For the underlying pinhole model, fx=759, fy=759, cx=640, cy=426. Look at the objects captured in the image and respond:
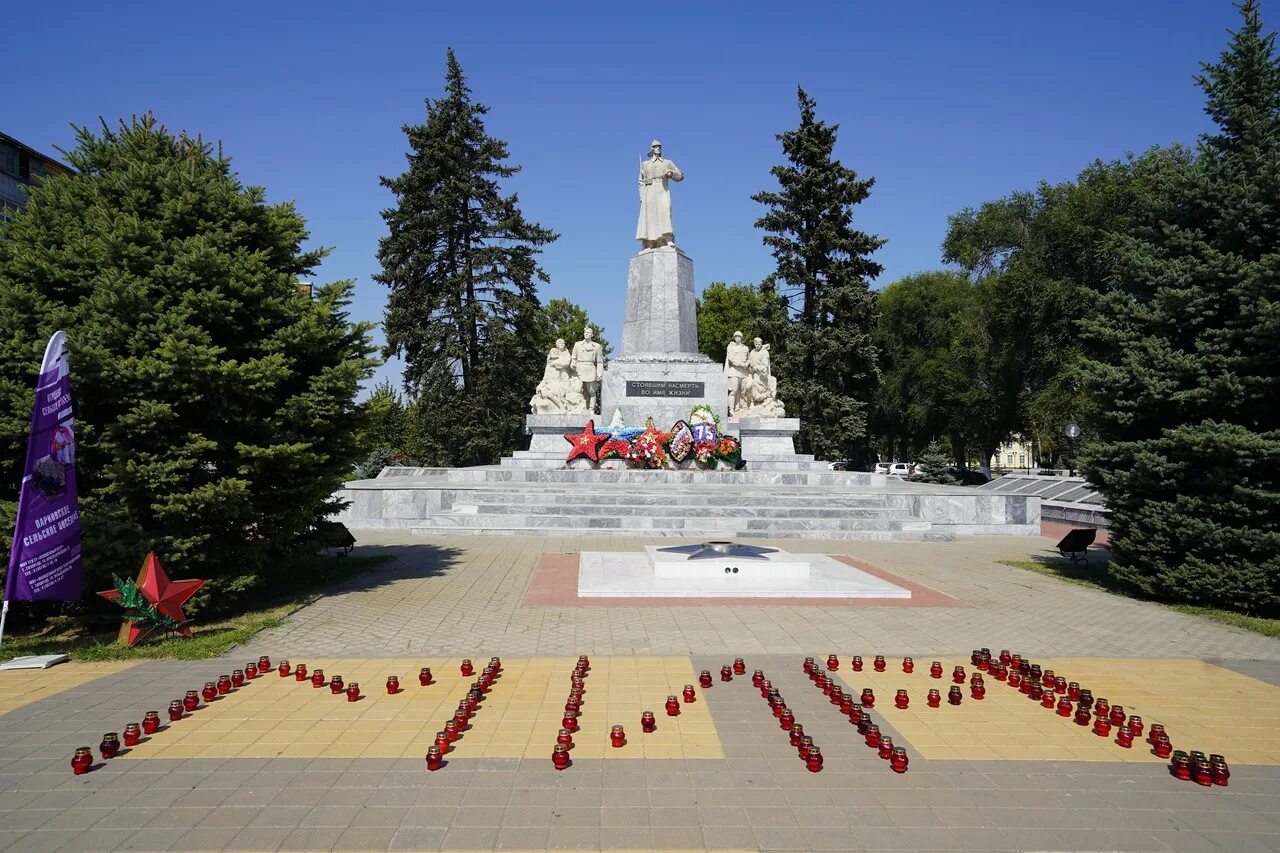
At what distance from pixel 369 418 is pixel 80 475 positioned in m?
3.03

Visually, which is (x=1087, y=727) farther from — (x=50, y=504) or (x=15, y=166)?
(x=15, y=166)

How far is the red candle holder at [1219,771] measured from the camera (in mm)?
4576

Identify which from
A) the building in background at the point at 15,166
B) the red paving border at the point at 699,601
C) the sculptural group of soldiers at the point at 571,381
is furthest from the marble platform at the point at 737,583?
the building in background at the point at 15,166

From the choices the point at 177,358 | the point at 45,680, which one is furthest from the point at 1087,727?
the point at 177,358

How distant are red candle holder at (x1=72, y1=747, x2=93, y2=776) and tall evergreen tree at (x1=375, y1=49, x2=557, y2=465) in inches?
1199

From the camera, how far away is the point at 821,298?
39.3 meters

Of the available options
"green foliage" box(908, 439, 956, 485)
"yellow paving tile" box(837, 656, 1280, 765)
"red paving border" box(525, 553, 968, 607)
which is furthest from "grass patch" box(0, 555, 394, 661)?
"green foliage" box(908, 439, 956, 485)

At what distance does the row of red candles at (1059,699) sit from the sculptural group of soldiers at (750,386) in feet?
59.4

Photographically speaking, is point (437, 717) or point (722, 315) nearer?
point (437, 717)

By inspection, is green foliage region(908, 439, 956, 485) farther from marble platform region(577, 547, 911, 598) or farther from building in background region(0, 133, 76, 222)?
building in background region(0, 133, 76, 222)

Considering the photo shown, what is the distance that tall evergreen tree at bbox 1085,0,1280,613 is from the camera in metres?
9.40

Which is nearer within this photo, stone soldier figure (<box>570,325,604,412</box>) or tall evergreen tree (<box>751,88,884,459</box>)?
stone soldier figure (<box>570,325,604,412</box>)

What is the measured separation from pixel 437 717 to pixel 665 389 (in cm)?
1836

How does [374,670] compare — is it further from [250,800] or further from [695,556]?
[695,556]
